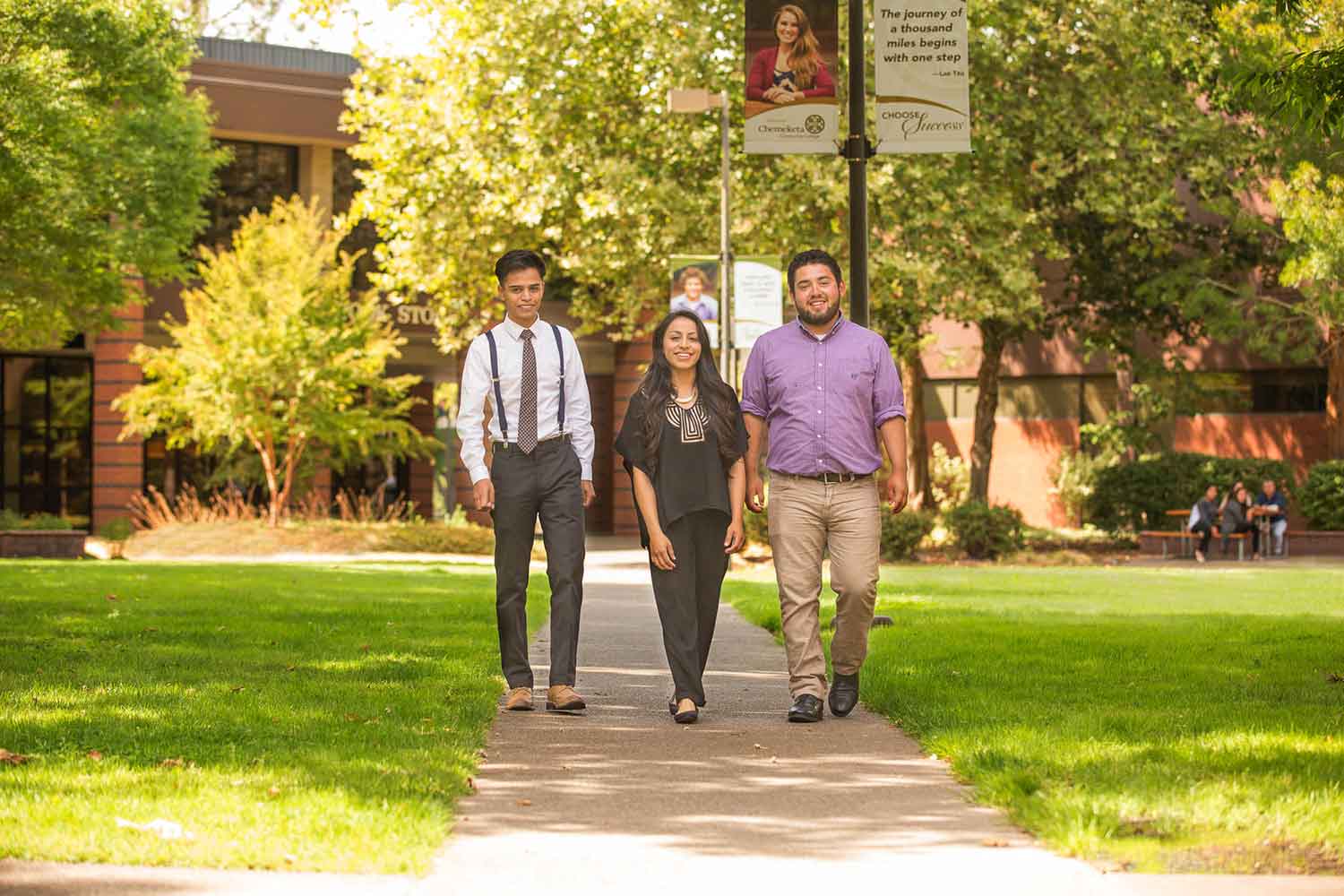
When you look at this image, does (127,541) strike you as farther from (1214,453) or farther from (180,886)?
(180,886)

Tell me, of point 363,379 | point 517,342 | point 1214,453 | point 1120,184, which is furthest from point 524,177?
point 517,342

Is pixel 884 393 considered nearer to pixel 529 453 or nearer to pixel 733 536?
pixel 733 536

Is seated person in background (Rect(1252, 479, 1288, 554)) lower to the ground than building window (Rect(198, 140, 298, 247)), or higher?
lower

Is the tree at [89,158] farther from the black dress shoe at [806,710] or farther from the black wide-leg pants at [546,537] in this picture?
the black dress shoe at [806,710]

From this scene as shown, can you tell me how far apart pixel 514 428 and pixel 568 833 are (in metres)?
3.16

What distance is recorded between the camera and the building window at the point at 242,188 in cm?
3778

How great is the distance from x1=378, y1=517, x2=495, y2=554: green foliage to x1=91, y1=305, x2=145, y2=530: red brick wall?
23.7 feet

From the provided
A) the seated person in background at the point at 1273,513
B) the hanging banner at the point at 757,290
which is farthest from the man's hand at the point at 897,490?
the seated person in background at the point at 1273,513

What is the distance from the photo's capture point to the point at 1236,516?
3155 centimetres

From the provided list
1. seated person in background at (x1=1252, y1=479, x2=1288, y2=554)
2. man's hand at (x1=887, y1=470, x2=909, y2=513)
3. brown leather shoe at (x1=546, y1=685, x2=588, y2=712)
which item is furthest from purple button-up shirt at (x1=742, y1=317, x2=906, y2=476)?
seated person in background at (x1=1252, y1=479, x2=1288, y2=554)

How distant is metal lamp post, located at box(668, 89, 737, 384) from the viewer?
75.0 ft

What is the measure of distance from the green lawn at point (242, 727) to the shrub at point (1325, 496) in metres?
22.3

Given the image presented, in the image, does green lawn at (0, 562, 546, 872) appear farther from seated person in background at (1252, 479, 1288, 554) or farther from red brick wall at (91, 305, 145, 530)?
red brick wall at (91, 305, 145, 530)

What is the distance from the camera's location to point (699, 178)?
28.0 m
